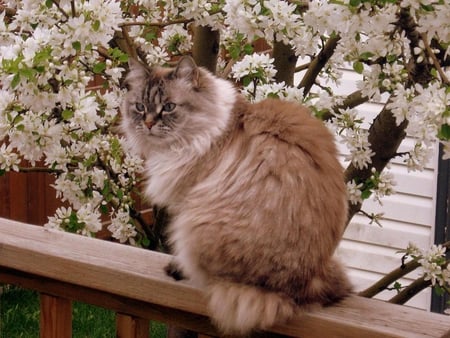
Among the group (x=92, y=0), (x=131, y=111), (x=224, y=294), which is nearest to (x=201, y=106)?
(x=131, y=111)

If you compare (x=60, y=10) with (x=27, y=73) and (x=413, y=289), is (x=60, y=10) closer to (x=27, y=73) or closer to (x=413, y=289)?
(x=27, y=73)

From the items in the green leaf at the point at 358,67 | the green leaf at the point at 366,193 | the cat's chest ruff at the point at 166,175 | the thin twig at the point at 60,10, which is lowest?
the green leaf at the point at 366,193

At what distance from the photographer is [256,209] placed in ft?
6.80

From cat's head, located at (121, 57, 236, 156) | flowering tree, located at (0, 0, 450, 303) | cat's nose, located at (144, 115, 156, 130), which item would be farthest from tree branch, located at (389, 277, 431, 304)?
cat's nose, located at (144, 115, 156, 130)

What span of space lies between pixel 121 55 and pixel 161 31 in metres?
0.81

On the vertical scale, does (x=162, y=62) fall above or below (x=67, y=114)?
above

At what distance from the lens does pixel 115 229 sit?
3430 millimetres

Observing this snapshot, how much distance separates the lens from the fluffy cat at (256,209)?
204cm

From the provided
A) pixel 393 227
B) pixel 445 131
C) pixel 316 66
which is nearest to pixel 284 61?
pixel 316 66

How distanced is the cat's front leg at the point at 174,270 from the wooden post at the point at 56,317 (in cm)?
26

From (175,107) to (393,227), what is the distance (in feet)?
10.5

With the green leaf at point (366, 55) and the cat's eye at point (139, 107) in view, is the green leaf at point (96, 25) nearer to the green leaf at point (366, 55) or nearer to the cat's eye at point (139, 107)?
the cat's eye at point (139, 107)

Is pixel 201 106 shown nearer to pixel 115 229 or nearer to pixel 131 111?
pixel 131 111

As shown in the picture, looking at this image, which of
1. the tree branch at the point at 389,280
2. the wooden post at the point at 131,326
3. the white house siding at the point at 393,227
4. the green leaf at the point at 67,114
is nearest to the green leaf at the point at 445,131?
the wooden post at the point at 131,326
